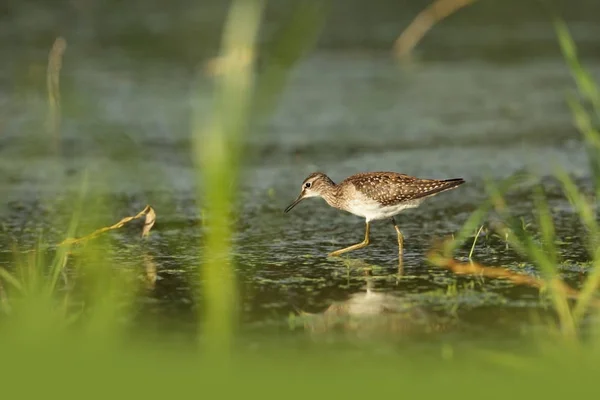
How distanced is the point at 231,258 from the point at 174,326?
69.6 inches

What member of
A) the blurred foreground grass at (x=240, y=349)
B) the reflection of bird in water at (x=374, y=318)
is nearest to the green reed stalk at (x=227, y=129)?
the blurred foreground grass at (x=240, y=349)

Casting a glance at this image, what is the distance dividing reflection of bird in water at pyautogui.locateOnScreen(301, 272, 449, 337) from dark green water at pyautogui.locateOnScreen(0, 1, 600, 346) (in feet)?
0.07

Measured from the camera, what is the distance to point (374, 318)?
6812 mm

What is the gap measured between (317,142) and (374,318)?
604cm

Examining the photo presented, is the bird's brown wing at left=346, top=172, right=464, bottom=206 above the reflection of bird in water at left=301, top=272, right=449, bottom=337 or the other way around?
above

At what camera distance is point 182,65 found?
17234mm

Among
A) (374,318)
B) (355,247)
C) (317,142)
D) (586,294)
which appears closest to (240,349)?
(374,318)

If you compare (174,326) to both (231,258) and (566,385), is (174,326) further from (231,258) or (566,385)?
(566,385)

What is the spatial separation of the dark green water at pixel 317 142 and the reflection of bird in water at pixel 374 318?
0.8 inches

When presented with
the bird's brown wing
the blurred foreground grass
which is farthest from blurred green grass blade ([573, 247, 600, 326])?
the bird's brown wing

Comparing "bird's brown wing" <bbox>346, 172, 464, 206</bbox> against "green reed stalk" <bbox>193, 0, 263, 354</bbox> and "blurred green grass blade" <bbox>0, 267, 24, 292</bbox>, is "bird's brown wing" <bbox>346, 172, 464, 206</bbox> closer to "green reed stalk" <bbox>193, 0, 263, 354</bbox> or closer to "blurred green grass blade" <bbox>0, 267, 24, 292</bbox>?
"blurred green grass blade" <bbox>0, 267, 24, 292</bbox>

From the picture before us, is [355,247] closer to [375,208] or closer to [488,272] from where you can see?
[375,208]

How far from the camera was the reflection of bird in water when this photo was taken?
21.5 ft

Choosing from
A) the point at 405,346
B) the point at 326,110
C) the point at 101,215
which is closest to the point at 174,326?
the point at 405,346
